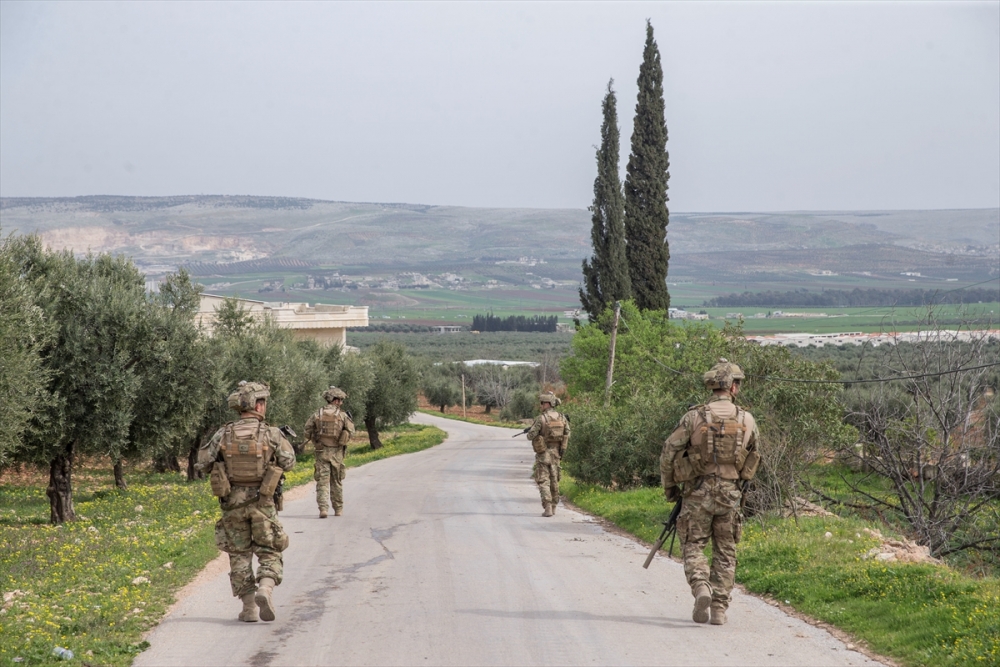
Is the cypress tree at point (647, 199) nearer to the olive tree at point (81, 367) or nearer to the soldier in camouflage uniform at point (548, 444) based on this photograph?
the soldier in camouflage uniform at point (548, 444)

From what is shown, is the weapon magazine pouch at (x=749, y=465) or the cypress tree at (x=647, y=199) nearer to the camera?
the weapon magazine pouch at (x=749, y=465)

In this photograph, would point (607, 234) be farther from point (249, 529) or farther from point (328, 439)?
point (249, 529)

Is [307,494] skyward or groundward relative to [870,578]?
groundward

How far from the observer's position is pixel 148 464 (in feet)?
112

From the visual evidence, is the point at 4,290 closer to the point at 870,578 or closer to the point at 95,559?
the point at 95,559

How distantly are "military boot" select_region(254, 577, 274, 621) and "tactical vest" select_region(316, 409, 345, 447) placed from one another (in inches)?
331

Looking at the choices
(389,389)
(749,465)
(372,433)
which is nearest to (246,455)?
(749,465)

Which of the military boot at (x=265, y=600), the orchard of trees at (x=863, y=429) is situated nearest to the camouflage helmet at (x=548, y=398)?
the orchard of trees at (x=863, y=429)

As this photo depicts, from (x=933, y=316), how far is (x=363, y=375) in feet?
115

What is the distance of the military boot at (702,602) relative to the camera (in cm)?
873

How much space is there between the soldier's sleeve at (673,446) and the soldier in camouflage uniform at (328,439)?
8.81 m

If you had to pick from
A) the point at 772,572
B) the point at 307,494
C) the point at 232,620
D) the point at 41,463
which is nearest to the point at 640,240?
the point at 307,494

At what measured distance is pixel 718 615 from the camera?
28.8 feet

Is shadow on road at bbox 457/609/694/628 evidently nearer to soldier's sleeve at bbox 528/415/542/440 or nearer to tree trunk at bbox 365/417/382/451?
soldier's sleeve at bbox 528/415/542/440
